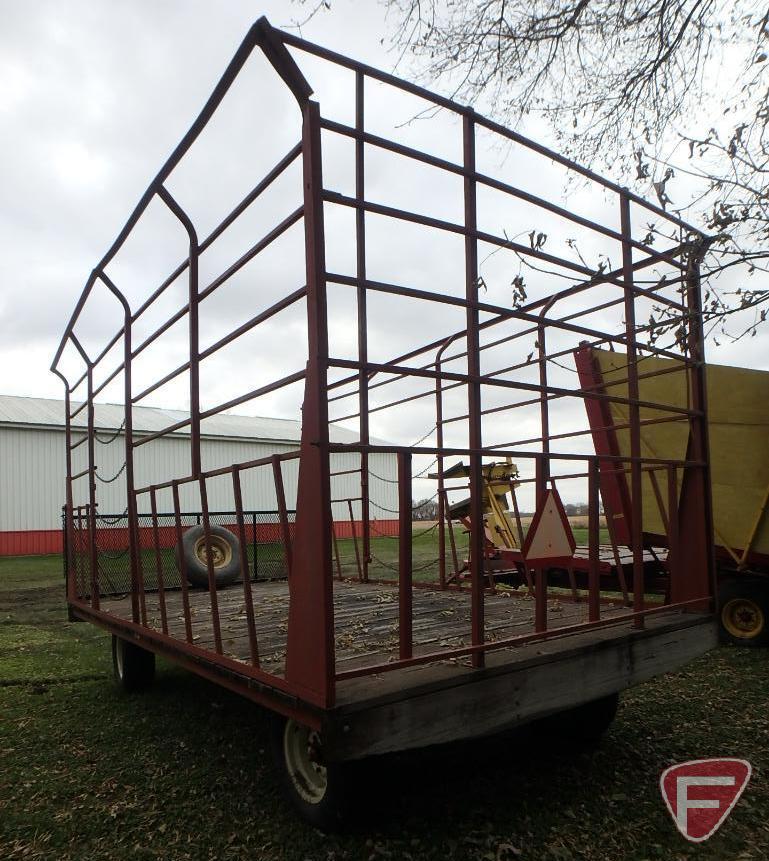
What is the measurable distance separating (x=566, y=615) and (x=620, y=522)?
92.6 inches

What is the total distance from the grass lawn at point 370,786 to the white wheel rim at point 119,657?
164 mm

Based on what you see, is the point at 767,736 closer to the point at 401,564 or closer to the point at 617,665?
the point at 617,665

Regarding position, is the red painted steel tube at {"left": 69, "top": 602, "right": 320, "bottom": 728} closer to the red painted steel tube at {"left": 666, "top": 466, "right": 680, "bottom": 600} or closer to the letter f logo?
the letter f logo

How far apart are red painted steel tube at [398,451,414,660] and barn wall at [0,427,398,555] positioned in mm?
16700

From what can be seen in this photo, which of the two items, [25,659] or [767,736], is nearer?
[767,736]

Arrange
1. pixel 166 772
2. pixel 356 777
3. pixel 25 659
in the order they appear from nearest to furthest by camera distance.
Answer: pixel 356 777 → pixel 166 772 → pixel 25 659

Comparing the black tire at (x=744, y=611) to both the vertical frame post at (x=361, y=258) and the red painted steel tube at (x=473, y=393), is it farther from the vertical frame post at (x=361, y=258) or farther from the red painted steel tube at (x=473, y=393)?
the red painted steel tube at (x=473, y=393)

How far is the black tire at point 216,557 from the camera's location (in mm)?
6566

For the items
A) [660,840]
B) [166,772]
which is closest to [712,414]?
[660,840]

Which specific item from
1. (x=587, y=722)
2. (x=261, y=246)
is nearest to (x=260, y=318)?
(x=261, y=246)

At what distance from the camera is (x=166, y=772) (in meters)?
3.62

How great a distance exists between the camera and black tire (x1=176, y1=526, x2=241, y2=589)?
657 centimetres

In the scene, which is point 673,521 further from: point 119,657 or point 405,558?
point 119,657

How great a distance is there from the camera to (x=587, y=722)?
12.4 ft
